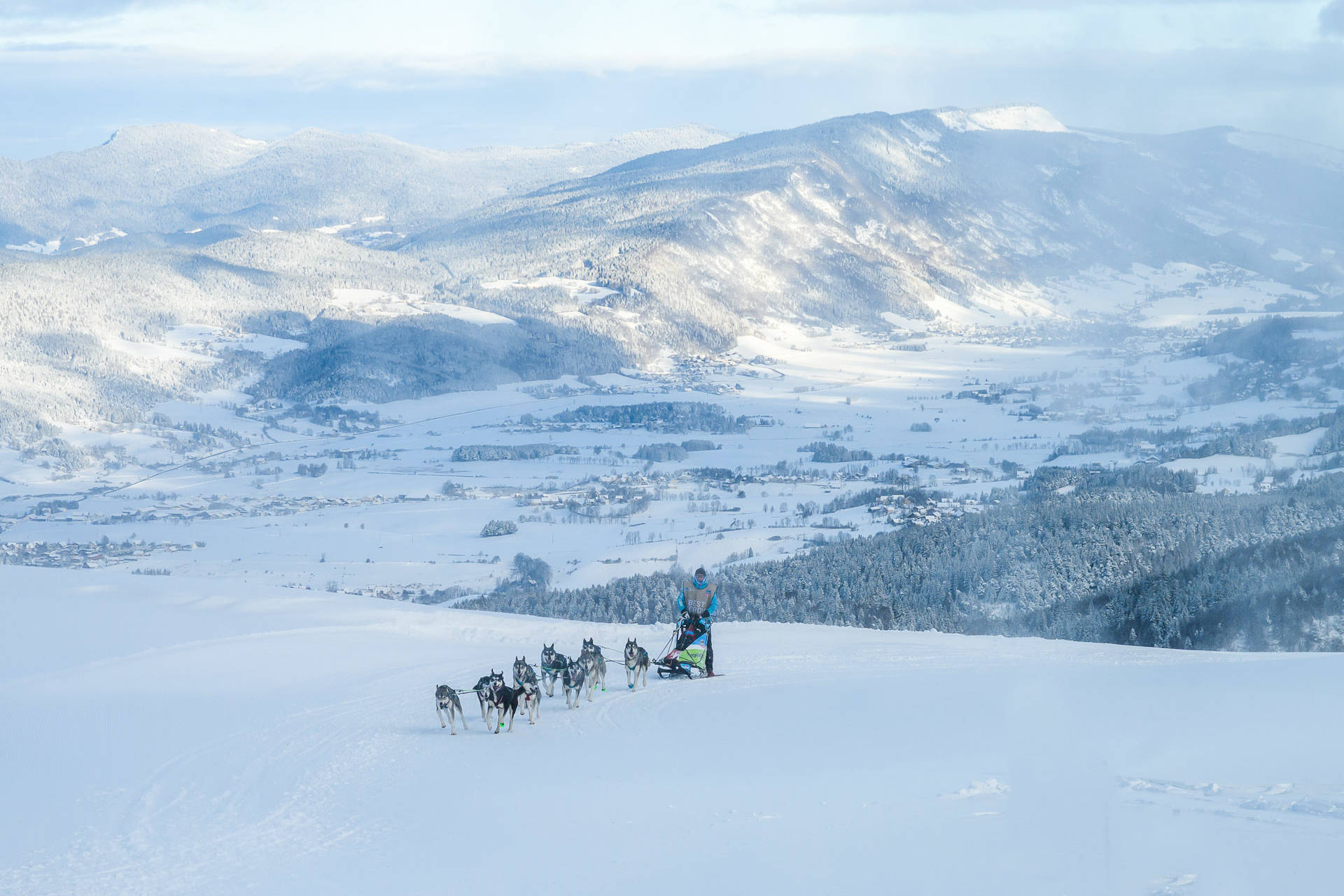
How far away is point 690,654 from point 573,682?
2.64 metres

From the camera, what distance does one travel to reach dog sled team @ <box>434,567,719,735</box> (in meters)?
15.8

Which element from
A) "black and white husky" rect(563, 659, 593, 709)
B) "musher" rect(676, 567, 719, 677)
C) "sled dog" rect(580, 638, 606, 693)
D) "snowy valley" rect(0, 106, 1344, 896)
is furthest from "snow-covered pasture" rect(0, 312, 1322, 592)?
"black and white husky" rect(563, 659, 593, 709)

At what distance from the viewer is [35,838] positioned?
38.7 feet

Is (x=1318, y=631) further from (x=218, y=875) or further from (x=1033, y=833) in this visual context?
(x=218, y=875)

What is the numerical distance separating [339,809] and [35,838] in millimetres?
2930

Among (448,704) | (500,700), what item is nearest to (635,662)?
(500,700)

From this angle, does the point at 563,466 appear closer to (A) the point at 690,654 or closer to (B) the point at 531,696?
(A) the point at 690,654

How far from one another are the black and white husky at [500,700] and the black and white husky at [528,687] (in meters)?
0.22

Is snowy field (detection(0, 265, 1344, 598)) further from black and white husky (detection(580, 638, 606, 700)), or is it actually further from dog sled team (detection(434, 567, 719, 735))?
black and white husky (detection(580, 638, 606, 700))

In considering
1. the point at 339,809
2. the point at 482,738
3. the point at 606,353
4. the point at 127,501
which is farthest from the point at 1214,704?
the point at 606,353

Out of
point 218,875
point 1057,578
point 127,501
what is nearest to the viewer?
point 218,875

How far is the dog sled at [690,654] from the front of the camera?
19047mm

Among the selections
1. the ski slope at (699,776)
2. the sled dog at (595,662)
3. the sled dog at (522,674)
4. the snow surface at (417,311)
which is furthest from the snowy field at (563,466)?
the sled dog at (522,674)

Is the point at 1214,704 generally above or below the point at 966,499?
above
